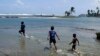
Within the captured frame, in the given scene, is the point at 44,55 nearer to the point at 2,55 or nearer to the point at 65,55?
the point at 65,55

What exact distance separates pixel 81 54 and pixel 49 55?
2.61m

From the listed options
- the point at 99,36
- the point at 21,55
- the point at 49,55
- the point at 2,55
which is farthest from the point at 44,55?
the point at 99,36

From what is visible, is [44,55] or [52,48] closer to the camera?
[44,55]

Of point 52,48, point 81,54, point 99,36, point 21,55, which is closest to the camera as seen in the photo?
point 21,55

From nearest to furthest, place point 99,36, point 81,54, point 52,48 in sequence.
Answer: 1. point 81,54
2. point 52,48
3. point 99,36

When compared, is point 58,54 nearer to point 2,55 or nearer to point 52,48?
point 52,48

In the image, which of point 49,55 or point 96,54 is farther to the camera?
point 96,54

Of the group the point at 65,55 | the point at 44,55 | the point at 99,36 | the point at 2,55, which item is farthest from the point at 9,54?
the point at 99,36

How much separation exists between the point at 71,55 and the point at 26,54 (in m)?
3.23

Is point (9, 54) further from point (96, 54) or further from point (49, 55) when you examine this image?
point (96, 54)

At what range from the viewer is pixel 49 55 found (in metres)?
20.2

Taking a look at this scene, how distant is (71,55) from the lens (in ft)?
67.3

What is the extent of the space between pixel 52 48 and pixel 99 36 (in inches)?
530

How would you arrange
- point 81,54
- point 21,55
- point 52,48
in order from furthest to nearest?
point 52,48
point 81,54
point 21,55
